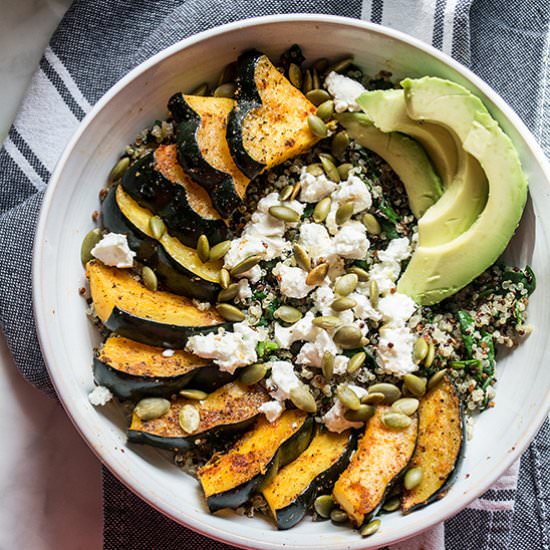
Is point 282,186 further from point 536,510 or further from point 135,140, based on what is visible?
point 536,510

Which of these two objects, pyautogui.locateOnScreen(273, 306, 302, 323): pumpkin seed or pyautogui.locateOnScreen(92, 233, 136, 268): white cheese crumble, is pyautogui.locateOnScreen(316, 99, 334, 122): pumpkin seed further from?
pyautogui.locateOnScreen(92, 233, 136, 268): white cheese crumble

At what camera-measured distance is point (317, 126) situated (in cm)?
215

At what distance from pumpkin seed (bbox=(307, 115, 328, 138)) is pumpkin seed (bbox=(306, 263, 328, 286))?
37 cm

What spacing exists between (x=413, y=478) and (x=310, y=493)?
11.3 inches

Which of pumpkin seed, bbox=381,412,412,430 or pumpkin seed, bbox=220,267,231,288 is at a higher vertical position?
pumpkin seed, bbox=220,267,231,288

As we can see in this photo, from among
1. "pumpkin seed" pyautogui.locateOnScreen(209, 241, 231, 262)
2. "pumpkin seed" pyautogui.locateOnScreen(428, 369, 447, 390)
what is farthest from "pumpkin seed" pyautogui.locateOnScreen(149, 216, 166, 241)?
"pumpkin seed" pyautogui.locateOnScreen(428, 369, 447, 390)

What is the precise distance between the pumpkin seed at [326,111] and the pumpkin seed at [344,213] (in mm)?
252

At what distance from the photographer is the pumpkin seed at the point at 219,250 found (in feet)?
7.08

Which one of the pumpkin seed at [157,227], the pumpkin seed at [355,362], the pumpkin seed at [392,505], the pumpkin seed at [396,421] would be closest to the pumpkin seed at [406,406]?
the pumpkin seed at [396,421]

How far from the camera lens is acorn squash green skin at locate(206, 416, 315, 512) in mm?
2066

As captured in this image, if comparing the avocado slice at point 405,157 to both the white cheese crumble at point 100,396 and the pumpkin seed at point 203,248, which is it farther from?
the white cheese crumble at point 100,396

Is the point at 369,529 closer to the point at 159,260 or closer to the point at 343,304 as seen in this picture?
the point at 343,304

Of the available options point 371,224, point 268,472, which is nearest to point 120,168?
point 371,224

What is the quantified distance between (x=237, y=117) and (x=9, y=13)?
42.1 inches
